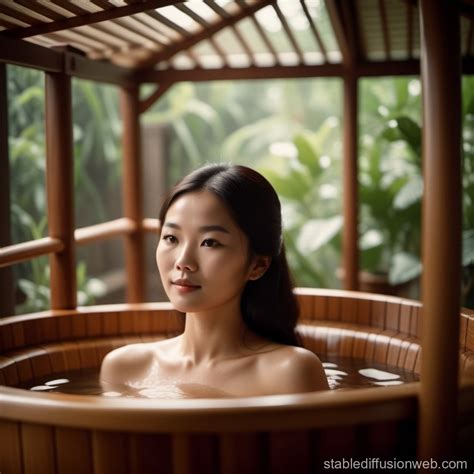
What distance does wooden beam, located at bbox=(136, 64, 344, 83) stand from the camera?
3.99 metres

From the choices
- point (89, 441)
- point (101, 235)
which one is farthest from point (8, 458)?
point (101, 235)

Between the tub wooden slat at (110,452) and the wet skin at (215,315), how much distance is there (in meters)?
0.53

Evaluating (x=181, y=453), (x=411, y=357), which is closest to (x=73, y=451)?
(x=181, y=453)

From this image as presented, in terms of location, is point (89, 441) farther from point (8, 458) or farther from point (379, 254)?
point (379, 254)

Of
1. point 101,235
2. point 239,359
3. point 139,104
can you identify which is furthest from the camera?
point 139,104

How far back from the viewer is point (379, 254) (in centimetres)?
547

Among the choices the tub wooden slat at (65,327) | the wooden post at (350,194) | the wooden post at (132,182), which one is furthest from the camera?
the wooden post at (132,182)

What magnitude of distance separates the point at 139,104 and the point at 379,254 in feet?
7.19

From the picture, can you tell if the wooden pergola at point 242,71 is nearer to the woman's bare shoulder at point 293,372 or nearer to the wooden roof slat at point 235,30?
the wooden roof slat at point 235,30

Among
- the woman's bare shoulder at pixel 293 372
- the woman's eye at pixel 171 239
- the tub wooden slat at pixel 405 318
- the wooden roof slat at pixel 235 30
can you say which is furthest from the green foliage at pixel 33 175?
the woman's bare shoulder at pixel 293 372

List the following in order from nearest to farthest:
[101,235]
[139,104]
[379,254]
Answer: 1. [101,235]
2. [139,104]
3. [379,254]

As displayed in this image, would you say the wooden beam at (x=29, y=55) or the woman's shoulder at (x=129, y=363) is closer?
the woman's shoulder at (x=129, y=363)

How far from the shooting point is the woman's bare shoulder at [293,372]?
213 cm

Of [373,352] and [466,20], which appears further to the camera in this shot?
[466,20]
